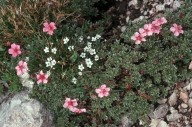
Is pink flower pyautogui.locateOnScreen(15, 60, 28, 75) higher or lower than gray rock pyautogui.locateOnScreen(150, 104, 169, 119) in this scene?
higher

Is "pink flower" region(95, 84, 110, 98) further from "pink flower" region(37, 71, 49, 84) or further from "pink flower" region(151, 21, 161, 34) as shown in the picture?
"pink flower" region(151, 21, 161, 34)

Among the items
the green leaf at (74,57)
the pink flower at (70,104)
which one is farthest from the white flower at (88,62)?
the pink flower at (70,104)

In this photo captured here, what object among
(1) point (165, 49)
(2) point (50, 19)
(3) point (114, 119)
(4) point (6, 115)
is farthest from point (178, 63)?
(4) point (6, 115)

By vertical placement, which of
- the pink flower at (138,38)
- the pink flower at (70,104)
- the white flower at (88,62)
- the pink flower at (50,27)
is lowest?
the pink flower at (70,104)

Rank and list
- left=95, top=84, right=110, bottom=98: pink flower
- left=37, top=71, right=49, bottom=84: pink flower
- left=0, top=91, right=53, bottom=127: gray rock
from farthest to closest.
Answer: left=0, top=91, right=53, bottom=127: gray rock < left=37, top=71, right=49, bottom=84: pink flower < left=95, top=84, right=110, bottom=98: pink flower

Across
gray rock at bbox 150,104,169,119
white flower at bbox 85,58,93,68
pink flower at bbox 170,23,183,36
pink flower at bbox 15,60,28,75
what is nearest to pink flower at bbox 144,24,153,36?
pink flower at bbox 170,23,183,36

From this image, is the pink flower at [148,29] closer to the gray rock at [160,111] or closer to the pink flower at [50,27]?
the gray rock at [160,111]

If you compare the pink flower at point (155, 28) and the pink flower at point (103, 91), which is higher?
the pink flower at point (155, 28)

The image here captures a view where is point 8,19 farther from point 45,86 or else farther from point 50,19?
point 45,86
